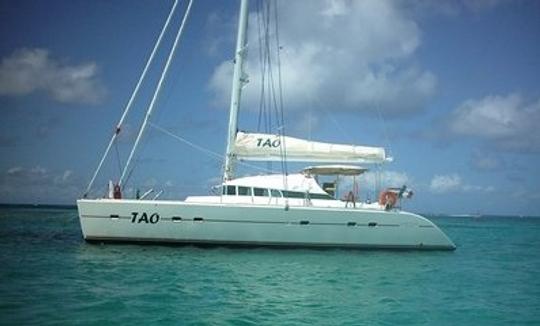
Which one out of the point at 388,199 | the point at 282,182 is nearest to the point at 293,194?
the point at 282,182

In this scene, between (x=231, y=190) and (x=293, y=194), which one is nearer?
(x=231, y=190)

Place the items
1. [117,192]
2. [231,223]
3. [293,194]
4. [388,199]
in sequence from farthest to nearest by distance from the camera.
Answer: [388,199] < [293,194] < [117,192] < [231,223]

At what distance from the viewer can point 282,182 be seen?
861 inches

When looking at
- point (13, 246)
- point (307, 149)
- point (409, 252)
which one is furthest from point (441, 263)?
point (13, 246)

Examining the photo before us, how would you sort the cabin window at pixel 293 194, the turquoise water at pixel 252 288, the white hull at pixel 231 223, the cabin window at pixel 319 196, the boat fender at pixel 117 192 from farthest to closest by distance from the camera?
the cabin window at pixel 319 196 < the cabin window at pixel 293 194 < the boat fender at pixel 117 192 < the white hull at pixel 231 223 < the turquoise water at pixel 252 288

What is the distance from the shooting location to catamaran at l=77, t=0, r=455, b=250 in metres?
19.8

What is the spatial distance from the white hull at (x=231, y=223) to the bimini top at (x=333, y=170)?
2207mm

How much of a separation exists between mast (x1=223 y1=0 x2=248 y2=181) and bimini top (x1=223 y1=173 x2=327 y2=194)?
95 centimetres

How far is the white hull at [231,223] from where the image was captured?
19641 mm

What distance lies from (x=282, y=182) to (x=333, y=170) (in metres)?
2.71

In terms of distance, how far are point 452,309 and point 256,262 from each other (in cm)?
757

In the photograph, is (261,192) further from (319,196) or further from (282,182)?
(319,196)

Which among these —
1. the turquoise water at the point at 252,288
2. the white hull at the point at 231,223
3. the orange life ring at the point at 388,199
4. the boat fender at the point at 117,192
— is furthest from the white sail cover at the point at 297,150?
the boat fender at the point at 117,192

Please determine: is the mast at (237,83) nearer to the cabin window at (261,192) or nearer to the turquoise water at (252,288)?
the cabin window at (261,192)
